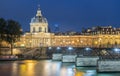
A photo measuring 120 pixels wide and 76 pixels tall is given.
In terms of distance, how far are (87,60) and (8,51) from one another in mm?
43728

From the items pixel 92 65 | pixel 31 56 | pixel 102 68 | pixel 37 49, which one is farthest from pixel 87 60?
pixel 37 49

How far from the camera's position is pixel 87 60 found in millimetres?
102125

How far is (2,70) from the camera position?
8831 cm

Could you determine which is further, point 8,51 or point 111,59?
point 8,51

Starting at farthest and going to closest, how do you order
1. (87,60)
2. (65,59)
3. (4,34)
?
(4,34) < (65,59) < (87,60)

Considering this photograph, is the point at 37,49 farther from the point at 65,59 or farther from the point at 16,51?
the point at 65,59

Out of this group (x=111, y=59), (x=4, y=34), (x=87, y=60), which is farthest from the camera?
(x=4, y=34)

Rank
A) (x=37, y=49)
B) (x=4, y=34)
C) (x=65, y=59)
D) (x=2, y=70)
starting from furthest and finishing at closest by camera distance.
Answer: (x=37, y=49), (x=4, y=34), (x=65, y=59), (x=2, y=70)

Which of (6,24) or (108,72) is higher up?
(6,24)

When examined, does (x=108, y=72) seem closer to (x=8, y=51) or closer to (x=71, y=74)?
(x=71, y=74)

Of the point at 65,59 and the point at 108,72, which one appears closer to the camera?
the point at 108,72

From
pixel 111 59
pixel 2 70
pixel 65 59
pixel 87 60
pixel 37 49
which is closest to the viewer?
pixel 111 59

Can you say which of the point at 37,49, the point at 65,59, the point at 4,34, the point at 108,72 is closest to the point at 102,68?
the point at 108,72

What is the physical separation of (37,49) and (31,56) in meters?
11.5
